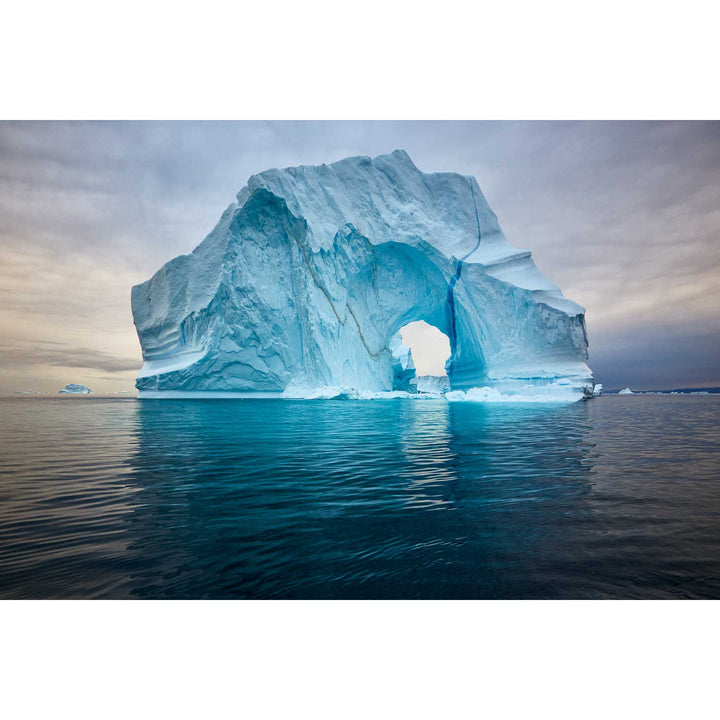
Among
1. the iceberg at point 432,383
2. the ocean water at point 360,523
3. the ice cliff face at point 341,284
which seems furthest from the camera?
the iceberg at point 432,383

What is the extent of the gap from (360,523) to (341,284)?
18.0 meters

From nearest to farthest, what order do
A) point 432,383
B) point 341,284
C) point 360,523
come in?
point 360,523
point 341,284
point 432,383

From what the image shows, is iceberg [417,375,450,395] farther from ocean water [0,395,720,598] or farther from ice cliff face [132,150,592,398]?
ocean water [0,395,720,598]

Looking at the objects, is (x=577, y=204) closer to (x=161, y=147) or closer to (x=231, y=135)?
(x=231, y=135)

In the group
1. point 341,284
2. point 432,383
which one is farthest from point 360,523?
point 432,383

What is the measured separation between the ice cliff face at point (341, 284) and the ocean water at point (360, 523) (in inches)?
528

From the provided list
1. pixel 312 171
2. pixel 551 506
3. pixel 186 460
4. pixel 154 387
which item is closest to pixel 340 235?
pixel 312 171

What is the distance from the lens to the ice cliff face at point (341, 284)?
18469mm

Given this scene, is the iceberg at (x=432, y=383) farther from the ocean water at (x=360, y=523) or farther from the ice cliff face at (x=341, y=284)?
the ocean water at (x=360, y=523)

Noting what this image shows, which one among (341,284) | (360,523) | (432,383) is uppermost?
(341,284)

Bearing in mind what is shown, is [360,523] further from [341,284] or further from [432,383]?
[432,383]

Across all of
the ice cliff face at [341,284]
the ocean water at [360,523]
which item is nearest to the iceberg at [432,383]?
the ice cliff face at [341,284]

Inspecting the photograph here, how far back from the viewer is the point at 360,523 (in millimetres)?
2752

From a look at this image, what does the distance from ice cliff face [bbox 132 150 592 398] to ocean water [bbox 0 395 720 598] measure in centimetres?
1342
